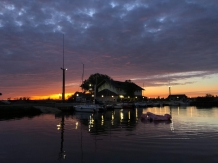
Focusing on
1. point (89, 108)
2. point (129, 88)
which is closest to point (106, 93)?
point (129, 88)

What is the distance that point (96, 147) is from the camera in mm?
16125

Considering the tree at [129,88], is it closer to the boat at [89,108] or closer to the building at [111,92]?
the building at [111,92]

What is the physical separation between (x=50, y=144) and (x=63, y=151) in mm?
2685

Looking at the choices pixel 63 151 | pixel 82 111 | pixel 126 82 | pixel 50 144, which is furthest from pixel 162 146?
pixel 126 82

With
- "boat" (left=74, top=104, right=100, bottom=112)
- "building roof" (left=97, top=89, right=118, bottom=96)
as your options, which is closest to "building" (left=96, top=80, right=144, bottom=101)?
"building roof" (left=97, top=89, right=118, bottom=96)

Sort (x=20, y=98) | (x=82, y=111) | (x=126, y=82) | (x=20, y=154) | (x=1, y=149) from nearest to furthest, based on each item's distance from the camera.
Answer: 1. (x=20, y=154)
2. (x=1, y=149)
3. (x=82, y=111)
4. (x=20, y=98)
5. (x=126, y=82)

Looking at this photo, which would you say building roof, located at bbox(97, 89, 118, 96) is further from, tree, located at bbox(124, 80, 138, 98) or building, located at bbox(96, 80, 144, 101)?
tree, located at bbox(124, 80, 138, 98)

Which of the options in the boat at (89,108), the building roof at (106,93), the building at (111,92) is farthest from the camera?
the building at (111,92)

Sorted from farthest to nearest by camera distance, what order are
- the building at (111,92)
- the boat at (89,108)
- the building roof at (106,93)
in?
the building at (111,92) → the building roof at (106,93) → the boat at (89,108)

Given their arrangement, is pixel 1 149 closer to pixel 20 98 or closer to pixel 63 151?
pixel 63 151

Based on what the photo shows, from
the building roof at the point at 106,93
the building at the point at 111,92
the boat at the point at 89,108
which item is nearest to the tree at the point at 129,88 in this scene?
the building at the point at 111,92

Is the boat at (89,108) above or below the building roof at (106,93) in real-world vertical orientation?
below

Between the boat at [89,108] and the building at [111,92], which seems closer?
the boat at [89,108]

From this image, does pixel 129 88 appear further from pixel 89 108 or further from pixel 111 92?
pixel 89 108
